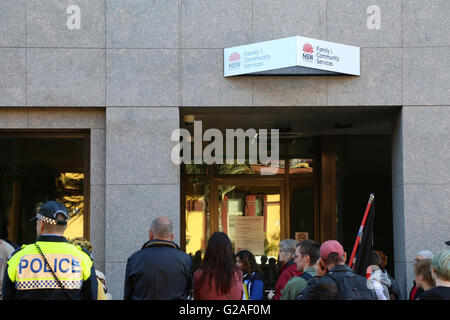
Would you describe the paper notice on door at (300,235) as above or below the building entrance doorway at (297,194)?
below

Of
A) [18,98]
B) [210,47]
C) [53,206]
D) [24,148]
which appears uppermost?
[210,47]

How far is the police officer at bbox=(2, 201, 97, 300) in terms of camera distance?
16.6 ft

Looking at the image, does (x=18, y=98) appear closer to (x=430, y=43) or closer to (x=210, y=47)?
(x=210, y=47)

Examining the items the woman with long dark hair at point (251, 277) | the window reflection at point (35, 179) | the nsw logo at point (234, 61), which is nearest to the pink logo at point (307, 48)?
the nsw logo at point (234, 61)

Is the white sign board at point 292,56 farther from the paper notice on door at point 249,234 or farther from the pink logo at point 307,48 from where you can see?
the paper notice on door at point 249,234

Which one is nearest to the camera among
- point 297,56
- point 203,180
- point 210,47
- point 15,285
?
point 15,285

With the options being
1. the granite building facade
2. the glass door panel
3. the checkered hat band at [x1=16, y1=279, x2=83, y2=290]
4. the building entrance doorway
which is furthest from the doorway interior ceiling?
the checkered hat band at [x1=16, y1=279, x2=83, y2=290]

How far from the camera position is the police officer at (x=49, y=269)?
505 cm

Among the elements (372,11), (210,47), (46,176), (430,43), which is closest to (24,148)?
(46,176)

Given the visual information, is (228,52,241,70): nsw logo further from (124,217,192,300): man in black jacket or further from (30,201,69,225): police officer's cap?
(30,201,69,225): police officer's cap

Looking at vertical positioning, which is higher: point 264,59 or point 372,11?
point 372,11

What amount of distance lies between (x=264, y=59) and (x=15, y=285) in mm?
5875

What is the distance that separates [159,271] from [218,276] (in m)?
0.51

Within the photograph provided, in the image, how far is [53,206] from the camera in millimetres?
5227
